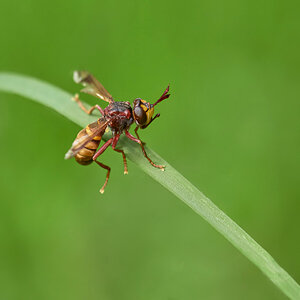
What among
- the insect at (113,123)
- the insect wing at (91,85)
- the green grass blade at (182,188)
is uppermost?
the insect wing at (91,85)

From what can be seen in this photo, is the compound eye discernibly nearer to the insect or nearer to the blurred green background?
the insect

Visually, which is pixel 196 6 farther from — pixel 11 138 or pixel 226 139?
pixel 11 138

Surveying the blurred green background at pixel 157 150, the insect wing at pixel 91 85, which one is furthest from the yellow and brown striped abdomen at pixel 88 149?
the blurred green background at pixel 157 150

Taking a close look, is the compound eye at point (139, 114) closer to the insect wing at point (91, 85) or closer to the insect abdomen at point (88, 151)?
the insect abdomen at point (88, 151)

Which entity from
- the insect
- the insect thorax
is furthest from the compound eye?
the insect thorax

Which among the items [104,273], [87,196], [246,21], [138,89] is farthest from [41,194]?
[246,21]
